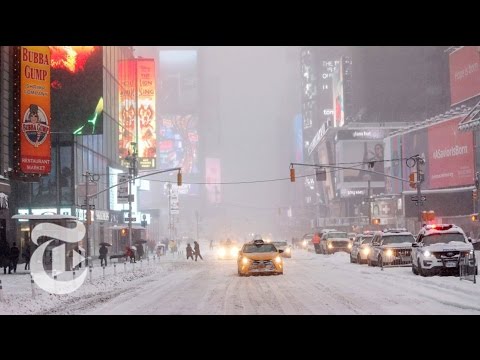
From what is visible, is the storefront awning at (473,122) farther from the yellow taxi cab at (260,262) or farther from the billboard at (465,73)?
the yellow taxi cab at (260,262)

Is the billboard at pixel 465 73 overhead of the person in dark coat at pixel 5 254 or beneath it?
overhead

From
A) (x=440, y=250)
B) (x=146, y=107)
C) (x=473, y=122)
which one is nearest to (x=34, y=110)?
(x=440, y=250)

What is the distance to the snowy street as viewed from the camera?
1689cm

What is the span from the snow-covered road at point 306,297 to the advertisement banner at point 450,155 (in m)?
64.4

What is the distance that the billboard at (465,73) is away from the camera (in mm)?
94188

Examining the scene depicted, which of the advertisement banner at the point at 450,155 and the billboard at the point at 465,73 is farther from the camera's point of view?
the billboard at the point at 465,73

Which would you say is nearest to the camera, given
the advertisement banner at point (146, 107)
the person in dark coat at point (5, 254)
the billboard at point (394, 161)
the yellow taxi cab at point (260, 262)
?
the yellow taxi cab at point (260, 262)

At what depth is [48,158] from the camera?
41750mm

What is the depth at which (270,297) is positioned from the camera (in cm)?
2019

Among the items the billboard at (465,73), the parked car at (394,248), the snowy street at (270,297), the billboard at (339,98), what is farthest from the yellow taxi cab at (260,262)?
the billboard at (339,98)

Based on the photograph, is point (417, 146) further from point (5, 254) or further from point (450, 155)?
point (5, 254)
